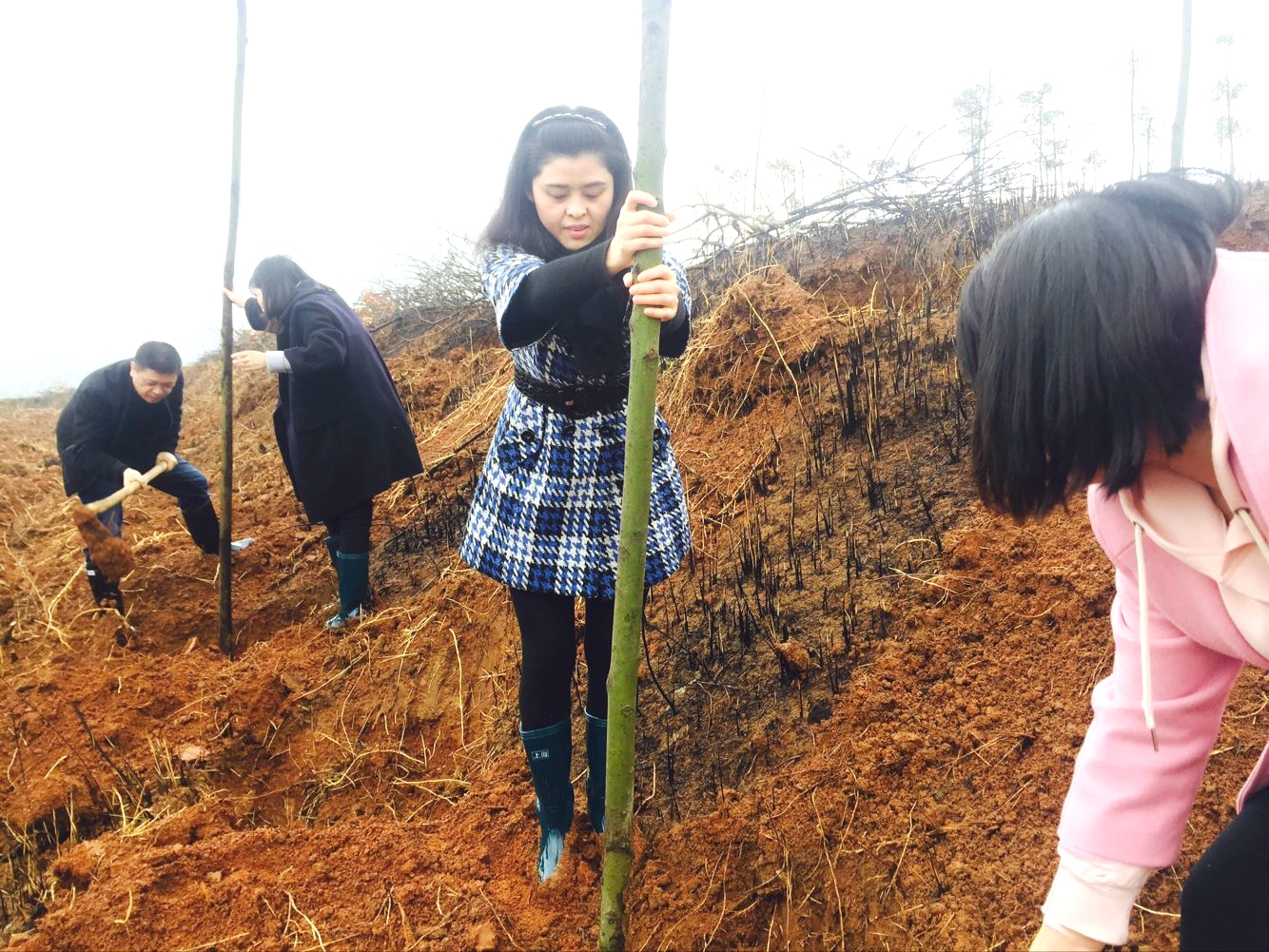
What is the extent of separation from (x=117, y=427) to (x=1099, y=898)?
4.62 metres

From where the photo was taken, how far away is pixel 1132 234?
88 cm

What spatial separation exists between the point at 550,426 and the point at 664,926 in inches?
46.9

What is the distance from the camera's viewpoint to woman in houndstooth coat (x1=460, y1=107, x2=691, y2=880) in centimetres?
168

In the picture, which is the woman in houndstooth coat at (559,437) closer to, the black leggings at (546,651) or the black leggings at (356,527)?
the black leggings at (546,651)

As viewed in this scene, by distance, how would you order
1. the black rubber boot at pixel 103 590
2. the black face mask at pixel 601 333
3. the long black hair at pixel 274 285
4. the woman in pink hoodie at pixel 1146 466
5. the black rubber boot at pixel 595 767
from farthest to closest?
the black rubber boot at pixel 103 590 → the long black hair at pixel 274 285 → the black rubber boot at pixel 595 767 → the black face mask at pixel 601 333 → the woman in pink hoodie at pixel 1146 466

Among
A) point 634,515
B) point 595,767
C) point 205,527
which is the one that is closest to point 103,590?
point 205,527

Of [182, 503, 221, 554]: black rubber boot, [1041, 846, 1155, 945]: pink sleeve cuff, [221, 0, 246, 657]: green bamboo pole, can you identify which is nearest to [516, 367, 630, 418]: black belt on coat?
[1041, 846, 1155, 945]: pink sleeve cuff

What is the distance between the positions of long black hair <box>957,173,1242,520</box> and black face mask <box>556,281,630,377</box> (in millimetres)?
822

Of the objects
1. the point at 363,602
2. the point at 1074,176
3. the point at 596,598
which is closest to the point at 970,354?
the point at 596,598

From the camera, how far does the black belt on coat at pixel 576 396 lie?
1754 millimetres

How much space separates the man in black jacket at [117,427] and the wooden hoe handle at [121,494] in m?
0.07

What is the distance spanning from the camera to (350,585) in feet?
12.3

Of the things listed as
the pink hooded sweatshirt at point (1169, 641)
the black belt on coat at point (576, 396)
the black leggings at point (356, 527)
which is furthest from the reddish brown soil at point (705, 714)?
the black belt on coat at point (576, 396)

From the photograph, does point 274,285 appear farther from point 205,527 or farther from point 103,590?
point 103,590
